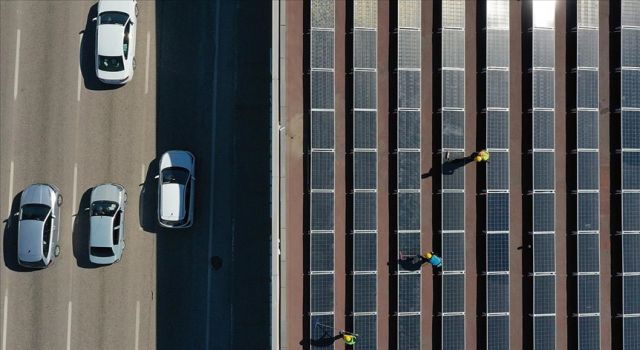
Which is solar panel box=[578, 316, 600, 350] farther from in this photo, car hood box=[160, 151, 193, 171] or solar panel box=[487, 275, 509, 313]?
car hood box=[160, 151, 193, 171]

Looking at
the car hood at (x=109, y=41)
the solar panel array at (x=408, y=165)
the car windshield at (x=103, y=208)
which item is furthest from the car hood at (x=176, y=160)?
the solar panel array at (x=408, y=165)

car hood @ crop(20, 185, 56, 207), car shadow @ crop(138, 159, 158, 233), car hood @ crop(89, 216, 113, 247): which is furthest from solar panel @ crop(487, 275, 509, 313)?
car hood @ crop(20, 185, 56, 207)

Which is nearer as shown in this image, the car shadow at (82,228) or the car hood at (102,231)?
the car hood at (102,231)

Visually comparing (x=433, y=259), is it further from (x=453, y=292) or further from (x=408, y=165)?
(x=408, y=165)

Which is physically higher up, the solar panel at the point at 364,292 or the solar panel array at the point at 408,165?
the solar panel array at the point at 408,165

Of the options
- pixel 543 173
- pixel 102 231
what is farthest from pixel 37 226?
pixel 543 173

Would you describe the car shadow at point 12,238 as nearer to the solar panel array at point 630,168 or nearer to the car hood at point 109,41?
the car hood at point 109,41
